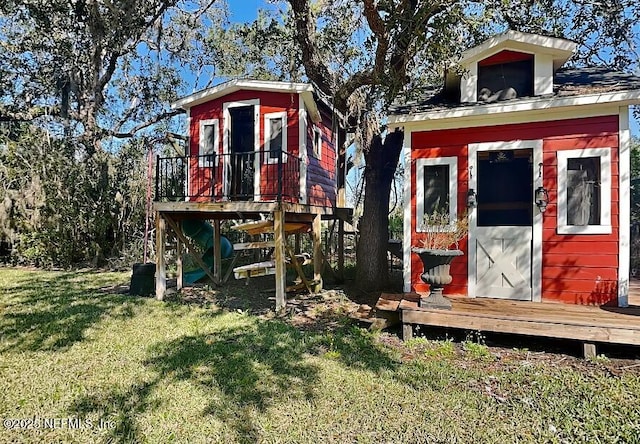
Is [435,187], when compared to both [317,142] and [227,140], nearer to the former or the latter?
[317,142]

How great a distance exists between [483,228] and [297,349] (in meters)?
3.17

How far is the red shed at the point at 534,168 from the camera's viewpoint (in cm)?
491

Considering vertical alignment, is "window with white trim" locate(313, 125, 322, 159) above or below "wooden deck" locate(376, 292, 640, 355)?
above

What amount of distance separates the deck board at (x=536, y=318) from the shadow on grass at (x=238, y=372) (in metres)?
0.79

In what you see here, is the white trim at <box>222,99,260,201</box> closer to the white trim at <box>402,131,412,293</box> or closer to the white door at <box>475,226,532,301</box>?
the white trim at <box>402,131,412,293</box>

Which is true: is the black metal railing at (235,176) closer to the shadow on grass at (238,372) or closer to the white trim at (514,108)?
the white trim at (514,108)

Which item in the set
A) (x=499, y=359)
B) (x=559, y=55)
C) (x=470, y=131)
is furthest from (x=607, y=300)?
(x=559, y=55)

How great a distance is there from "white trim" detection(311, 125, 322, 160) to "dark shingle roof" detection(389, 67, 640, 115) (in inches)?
77.3

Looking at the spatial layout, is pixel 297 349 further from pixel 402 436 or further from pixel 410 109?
pixel 410 109

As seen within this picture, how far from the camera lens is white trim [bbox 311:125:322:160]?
7.87 meters

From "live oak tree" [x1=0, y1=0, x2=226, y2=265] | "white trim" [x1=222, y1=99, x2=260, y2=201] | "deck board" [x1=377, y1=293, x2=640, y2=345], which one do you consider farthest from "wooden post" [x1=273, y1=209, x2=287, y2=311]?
"live oak tree" [x1=0, y1=0, x2=226, y2=265]

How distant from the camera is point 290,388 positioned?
331 centimetres

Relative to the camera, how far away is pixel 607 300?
494cm

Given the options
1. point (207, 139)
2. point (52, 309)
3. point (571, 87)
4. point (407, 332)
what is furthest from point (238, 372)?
point (571, 87)
